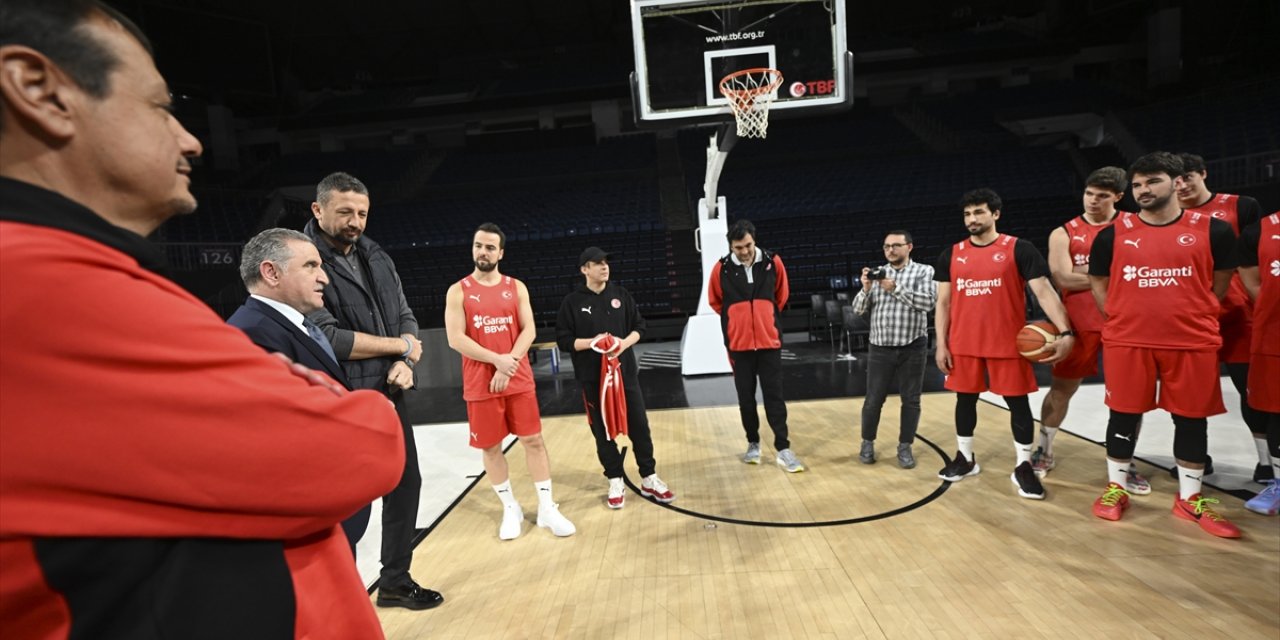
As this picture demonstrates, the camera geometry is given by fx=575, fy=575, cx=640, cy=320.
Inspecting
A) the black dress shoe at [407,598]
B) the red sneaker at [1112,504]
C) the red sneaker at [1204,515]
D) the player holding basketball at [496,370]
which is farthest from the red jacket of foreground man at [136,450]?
the red sneaker at [1204,515]

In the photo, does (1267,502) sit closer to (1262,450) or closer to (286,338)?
(1262,450)

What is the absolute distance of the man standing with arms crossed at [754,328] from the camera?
4195 mm

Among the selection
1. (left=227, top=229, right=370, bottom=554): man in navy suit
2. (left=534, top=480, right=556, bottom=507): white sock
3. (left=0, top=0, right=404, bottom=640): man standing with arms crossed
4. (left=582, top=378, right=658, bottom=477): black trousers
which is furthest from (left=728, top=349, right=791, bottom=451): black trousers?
(left=0, top=0, right=404, bottom=640): man standing with arms crossed

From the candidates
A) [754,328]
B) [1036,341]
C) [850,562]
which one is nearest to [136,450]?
[850,562]

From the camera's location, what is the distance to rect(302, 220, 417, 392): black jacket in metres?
2.27

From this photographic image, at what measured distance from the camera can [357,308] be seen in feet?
8.00

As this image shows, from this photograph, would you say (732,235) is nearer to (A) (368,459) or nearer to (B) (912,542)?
(B) (912,542)

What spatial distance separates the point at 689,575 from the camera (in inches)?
111

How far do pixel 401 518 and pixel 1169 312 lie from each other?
388 cm

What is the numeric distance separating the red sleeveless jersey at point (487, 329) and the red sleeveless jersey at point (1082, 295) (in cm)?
346

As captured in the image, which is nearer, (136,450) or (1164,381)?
(136,450)

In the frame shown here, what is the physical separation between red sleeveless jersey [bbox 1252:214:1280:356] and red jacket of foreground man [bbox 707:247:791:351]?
8.15 feet

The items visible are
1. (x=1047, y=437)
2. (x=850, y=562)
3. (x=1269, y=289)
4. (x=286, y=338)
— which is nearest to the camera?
(x=286, y=338)

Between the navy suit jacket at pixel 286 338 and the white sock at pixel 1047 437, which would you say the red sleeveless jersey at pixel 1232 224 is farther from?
the navy suit jacket at pixel 286 338
